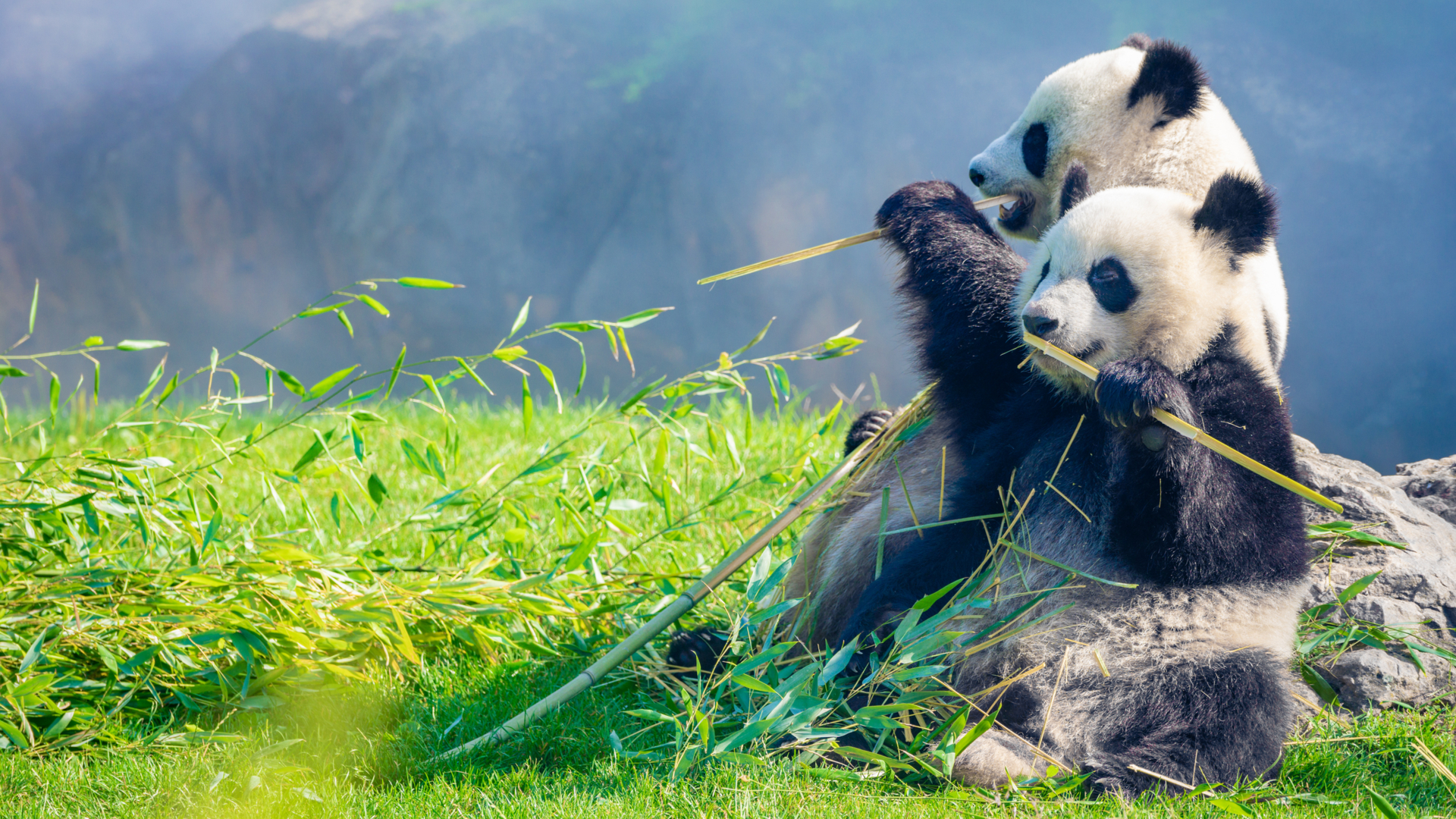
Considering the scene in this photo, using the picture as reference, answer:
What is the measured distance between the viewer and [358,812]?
2041 millimetres

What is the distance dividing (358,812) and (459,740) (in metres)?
0.40

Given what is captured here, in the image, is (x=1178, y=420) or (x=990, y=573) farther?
(x=990, y=573)

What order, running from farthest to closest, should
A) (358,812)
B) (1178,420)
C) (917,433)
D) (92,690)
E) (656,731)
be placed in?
(917,433) < (92,690) < (656,731) < (358,812) < (1178,420)

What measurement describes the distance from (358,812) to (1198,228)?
7.35 ft

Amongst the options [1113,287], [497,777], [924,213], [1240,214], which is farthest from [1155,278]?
[497,777]

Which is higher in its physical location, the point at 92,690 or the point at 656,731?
the point at 656,731

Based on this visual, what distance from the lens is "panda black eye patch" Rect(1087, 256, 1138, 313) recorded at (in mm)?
2119

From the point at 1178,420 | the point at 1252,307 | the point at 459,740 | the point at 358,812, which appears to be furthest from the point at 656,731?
the point at 1252,307

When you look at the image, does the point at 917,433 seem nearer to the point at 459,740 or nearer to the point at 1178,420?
the point at 1178,420

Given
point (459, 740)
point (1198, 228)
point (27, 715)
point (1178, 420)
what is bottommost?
point (27, 715)

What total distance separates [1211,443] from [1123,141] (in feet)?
3.98

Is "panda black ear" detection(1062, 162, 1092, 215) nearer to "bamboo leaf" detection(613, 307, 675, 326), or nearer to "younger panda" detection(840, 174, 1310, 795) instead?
"younger panda" detection(840, 174, 1310, 795)

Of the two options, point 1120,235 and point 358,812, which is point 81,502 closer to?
point 358,812

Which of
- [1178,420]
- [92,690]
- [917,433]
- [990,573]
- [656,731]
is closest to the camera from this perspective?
[1178,420]
